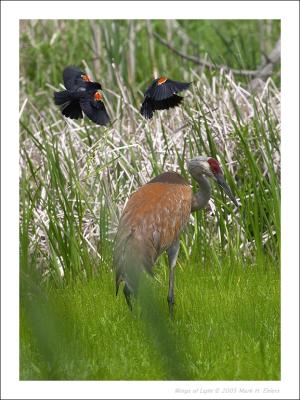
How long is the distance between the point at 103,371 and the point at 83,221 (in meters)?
0.96

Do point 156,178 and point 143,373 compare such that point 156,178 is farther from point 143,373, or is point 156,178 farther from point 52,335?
point 52,335

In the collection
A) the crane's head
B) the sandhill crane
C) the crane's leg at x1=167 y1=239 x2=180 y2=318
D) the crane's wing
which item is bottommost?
the crane's leg at x1=167 y1=239 x2=180 y2=318

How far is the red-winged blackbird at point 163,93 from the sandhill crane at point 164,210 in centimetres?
31

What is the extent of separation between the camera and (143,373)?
96.3 inches

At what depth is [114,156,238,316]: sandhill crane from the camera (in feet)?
9.17

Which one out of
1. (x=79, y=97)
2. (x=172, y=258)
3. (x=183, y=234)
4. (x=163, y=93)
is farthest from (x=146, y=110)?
(x=172, y=258)

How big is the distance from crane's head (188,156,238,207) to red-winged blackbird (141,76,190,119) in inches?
11.9

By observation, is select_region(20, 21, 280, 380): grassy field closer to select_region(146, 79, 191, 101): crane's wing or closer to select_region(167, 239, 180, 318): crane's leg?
select_region(167, 239, 180, 318): crane's leg

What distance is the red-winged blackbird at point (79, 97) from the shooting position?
9.75 feet

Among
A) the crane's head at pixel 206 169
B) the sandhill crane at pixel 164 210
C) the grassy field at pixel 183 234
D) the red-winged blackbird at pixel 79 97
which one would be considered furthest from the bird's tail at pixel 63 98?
the crane's head at pixel 206 169

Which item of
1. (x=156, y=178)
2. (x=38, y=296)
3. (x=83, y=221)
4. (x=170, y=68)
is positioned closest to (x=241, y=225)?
(x=156, y=178)

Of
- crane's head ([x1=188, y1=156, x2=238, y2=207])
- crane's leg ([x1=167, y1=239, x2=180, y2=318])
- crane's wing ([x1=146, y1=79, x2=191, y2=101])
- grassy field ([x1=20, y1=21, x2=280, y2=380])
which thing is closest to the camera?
grassy field ([x1=20, y1=21, x2=280, y2=380])

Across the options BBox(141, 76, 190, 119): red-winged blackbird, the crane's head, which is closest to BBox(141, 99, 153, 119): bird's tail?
BBox(141, 76, 190, 119): red-winged blackbird

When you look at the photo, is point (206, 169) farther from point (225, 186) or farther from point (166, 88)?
point (166, 88)
